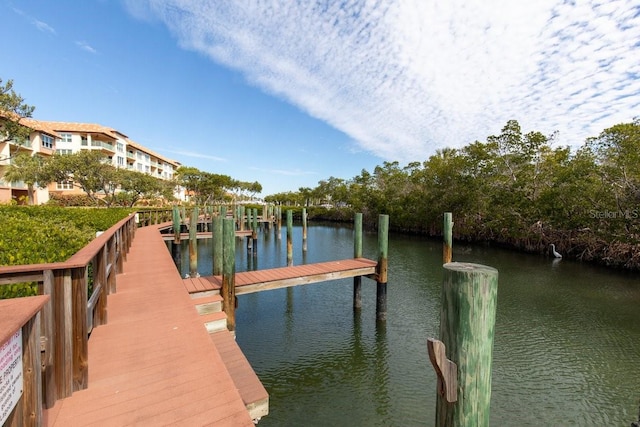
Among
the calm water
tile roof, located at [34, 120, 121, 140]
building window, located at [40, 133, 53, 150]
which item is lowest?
the calm water

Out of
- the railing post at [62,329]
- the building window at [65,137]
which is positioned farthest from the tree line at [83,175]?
the railing post at [62,329]

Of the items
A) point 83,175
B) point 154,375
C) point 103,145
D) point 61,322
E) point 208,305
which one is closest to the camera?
point 61,322

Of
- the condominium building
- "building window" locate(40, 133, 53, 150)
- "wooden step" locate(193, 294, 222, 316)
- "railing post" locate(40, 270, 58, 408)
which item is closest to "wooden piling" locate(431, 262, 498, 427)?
"railing post" locate(40, 270, 58, 408)

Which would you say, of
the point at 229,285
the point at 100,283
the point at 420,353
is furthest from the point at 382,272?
the point at 100,283

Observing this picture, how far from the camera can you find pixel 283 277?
8570 mm

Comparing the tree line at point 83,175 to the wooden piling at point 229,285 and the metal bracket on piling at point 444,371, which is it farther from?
the metal bracket on piling at point 444,371

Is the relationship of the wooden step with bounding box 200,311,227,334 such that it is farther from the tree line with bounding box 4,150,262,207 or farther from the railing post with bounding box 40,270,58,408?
the tree line with bounding box 4,150,262,207

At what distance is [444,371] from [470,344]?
0.89 ft

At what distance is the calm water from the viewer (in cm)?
603

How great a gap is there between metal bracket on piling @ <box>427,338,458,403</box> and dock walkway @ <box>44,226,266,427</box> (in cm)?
154

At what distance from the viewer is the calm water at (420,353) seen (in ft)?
19.8

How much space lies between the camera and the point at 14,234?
5.91m

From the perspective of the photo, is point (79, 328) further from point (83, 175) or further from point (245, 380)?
point (83, 175)

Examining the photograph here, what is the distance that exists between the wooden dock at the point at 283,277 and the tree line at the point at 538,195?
1611 centimetres
